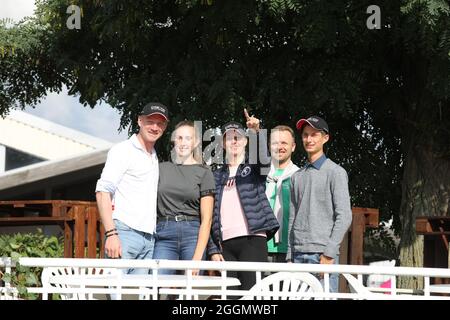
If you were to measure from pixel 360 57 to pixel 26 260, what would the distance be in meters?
10.2

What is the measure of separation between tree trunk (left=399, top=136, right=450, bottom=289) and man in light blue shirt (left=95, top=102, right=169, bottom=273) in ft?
28.9

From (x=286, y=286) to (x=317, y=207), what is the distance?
5.32 ft

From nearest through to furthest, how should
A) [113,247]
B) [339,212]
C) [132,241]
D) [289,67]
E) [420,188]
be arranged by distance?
[113,247] < [132,241] < [339,212] < [289,67] < [420,188]

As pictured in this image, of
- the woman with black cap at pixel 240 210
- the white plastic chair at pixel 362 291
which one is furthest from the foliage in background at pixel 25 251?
the white plastic chair at pixel 362 291

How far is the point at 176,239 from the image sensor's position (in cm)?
619

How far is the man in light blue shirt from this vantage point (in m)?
6.09

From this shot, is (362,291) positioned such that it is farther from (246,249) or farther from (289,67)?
(289,67)

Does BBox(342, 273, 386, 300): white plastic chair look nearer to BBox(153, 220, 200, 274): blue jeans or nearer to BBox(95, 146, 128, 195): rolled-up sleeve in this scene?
BBox(153, 220, 200, 274): blue jeans

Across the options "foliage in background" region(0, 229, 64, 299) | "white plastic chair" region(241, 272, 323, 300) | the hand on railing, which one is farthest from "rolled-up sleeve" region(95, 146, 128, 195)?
"white plastic chair" region(241, 272, 323, 300)

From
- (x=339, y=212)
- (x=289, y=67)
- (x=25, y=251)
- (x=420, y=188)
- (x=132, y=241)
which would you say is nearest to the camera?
(x=132, y=241)

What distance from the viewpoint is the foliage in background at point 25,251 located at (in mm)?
4867

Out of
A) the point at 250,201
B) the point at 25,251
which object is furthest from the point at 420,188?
the point at 250,201

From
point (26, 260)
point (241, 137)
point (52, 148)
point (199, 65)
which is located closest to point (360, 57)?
point (199, 65)
